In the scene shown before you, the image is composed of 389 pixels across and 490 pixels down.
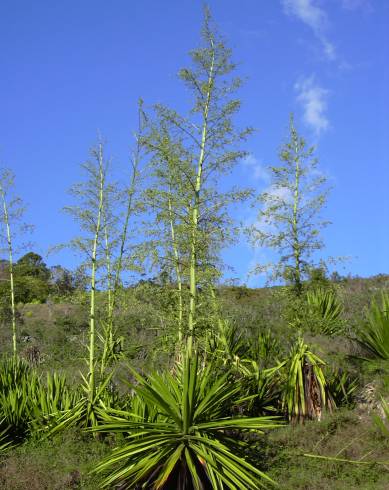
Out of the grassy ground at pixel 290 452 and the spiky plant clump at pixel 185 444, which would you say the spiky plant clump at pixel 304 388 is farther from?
the spiky plant clump at pixel 185 444

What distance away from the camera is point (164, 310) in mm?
8984

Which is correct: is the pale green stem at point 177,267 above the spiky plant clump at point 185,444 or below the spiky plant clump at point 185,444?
above

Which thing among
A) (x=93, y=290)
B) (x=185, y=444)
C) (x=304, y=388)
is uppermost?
(x=93, y=290)

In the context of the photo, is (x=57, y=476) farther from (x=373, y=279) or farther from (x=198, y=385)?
(x=373, y=279)

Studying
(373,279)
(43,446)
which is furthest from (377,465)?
(373,279)

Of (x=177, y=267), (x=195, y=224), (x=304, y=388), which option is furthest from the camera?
(x=304, y=388)

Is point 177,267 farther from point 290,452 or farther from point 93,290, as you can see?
point 290,452

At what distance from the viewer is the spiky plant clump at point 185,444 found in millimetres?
7070

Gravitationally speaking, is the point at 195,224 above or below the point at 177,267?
above

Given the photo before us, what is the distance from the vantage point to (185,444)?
24.4 ft

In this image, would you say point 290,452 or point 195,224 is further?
point 290,452

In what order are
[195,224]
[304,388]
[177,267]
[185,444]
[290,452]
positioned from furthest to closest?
[304,388] < [290,452] < [177,267] < [195,224] < [185,444]

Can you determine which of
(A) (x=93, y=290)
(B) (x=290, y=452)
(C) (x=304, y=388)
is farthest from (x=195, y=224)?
(C) (x=304, y=388)

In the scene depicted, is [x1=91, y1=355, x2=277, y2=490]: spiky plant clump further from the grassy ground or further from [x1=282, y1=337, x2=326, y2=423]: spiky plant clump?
[x1=282, y1=337, x2=326, y2=423]: spiky plant clump
